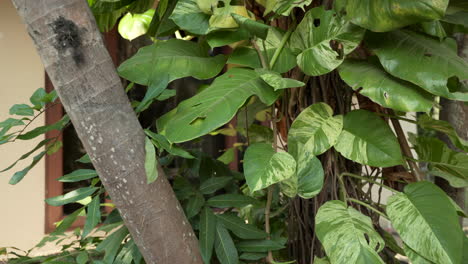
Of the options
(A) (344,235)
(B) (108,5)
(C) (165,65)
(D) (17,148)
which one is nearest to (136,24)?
(B) (108,5)

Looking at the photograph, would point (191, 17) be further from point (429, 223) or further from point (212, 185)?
point (429, 223)

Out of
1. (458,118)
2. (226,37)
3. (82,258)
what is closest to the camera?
(226,37)

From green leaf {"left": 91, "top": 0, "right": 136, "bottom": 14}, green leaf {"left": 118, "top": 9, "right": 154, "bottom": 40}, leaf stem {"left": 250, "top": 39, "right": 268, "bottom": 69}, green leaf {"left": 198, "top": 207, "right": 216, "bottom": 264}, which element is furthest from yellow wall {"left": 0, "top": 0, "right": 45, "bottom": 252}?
leaf stem {"left": 250, "top": 39, "right": 268, "bottom": 69}

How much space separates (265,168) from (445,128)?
463 mm

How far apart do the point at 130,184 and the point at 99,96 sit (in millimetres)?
157

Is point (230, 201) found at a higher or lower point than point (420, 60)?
lower

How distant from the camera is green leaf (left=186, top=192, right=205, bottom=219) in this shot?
1082 mm

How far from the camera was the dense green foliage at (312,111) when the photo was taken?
88 cm

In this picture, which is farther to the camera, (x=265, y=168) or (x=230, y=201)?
(x=230, y=201)

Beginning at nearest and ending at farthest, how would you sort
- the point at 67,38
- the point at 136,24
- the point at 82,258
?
the point at 67,38 → the point at 82,258 → the point at 136,24

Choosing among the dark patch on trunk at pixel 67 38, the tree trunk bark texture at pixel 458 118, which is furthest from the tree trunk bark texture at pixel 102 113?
the tree trunk bark texture at pixel 458 118

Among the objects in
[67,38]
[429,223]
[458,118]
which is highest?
[67,38]

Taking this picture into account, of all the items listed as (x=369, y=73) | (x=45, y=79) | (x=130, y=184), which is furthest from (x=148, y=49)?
(x=45, y=79)

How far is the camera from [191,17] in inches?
39.8
